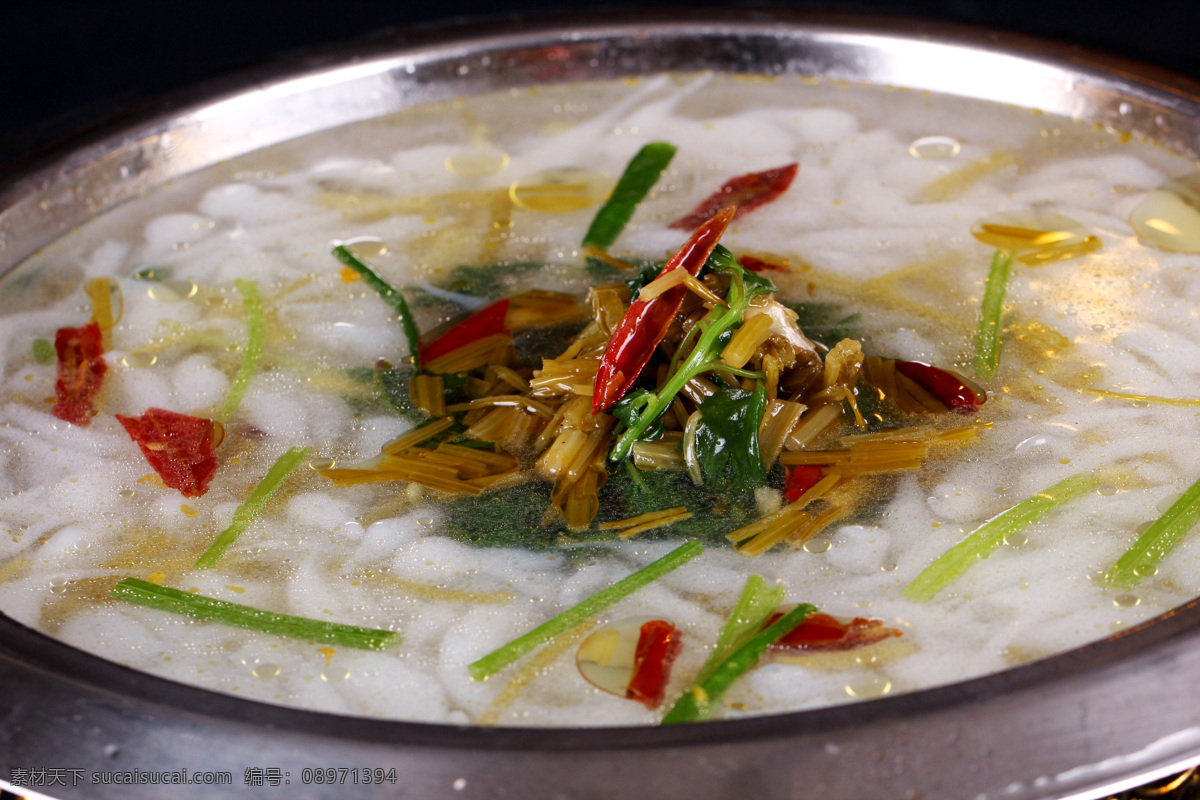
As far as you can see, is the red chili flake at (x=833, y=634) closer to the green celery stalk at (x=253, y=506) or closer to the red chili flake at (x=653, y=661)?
the red chili flake at (x=653, y=661)

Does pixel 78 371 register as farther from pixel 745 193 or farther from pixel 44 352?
pixel 745 193

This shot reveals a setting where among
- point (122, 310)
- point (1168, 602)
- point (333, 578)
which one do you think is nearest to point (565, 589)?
point (333, 578)

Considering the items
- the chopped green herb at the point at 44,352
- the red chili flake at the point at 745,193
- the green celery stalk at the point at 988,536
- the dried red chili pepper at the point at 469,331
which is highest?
the red chili flake at the point at 745,193

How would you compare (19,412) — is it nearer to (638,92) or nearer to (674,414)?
(674,414)

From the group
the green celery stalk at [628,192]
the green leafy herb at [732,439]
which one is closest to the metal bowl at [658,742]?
the green leafy herb at [732,439]

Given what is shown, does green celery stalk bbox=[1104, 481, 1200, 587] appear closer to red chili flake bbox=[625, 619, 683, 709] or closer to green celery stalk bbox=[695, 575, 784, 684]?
green celery stalk bbox=[695, 575, 784, 684]
